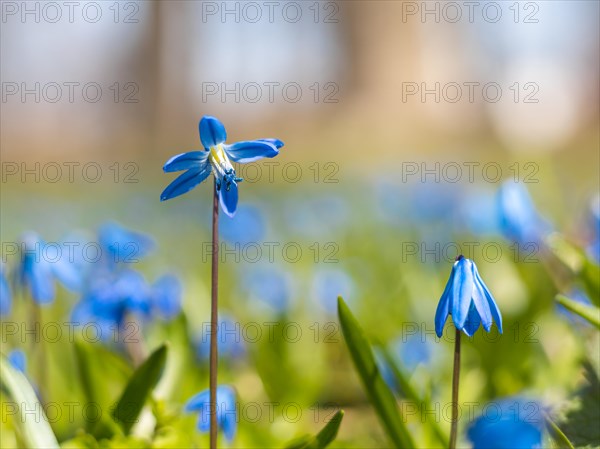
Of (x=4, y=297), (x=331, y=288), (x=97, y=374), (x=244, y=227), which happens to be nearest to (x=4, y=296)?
(x=4, y=297)

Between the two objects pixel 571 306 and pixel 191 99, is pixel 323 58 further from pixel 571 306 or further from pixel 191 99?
pixel 571 306

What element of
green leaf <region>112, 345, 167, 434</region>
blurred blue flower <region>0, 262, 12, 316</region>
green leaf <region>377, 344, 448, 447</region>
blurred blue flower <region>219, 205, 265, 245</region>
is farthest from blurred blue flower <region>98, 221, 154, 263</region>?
blurred blue flower <region>219, 205, 265, 245</region>

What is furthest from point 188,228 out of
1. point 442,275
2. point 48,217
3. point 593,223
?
point 593,223

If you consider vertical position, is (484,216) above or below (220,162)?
below

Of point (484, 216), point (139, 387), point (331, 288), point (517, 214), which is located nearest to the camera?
point (139, 387)

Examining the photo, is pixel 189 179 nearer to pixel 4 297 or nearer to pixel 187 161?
pixel 187 161

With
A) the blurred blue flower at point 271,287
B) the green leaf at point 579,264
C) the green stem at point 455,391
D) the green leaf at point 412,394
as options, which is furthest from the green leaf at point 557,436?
the blurred blue flower at point 271,287

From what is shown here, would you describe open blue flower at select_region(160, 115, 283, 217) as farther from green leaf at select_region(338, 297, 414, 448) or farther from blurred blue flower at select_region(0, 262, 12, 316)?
blurred blue flower at select_region(0, 262, 12, 316)

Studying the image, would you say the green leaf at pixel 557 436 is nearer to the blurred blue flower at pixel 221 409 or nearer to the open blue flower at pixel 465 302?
→ the open blue flower at pixel 465 302
